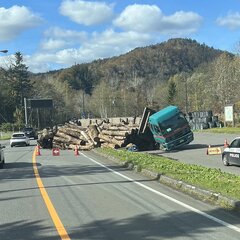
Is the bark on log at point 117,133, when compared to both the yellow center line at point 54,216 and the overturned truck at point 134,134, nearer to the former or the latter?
the overturned truck at point 134,134

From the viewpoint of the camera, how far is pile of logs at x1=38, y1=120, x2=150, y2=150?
36.0 metres

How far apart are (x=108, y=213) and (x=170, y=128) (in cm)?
2391

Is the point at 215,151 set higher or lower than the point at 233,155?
lower

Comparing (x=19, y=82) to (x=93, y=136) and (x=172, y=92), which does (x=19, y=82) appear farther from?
(x=93, y=136)

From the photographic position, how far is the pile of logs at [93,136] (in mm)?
36000

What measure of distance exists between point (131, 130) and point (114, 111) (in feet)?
381

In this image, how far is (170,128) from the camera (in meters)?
33.5

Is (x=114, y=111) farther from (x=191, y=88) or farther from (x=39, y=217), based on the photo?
(x=39, y=217)

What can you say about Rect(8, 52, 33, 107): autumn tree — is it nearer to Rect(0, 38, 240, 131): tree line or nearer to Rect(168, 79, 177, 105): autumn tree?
Rect(0, 38, 240, 131): tree line

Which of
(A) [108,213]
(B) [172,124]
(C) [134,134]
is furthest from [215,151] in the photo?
(A) [108,213]

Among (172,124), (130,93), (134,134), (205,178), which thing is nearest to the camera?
(205,178)

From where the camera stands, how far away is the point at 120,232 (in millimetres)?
8109

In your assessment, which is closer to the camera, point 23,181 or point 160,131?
point 23,181

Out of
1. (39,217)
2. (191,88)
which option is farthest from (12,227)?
(191,88)
